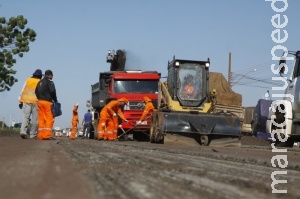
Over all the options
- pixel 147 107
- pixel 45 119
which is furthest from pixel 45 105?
pixel 147 107

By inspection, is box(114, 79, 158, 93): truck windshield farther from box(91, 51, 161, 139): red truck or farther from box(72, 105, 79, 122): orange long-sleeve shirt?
box(72, 105, 79, 122): orange long-sleeve shirt

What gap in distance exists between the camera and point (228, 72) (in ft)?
170

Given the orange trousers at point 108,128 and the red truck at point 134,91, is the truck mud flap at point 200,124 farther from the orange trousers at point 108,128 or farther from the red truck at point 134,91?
the red truck at point 134,91

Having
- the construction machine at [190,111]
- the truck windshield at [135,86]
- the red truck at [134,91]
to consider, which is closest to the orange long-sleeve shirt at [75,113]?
the red truck at [134,91]

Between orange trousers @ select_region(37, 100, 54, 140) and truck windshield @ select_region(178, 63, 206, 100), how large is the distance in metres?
4.83

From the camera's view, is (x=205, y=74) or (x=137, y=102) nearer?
(x=205, y=74)

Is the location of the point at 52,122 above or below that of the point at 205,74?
below

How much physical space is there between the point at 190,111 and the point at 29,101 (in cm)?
473

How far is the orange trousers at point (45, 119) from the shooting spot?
1485 cm

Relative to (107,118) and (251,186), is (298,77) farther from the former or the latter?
(251,186)

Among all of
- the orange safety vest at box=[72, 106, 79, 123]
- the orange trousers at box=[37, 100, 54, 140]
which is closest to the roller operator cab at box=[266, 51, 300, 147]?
the orange trousers at box=[37, 100, 54, 140]

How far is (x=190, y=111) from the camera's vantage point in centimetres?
1759

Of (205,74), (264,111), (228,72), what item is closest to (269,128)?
(205,74)

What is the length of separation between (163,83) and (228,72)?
3299 cm
